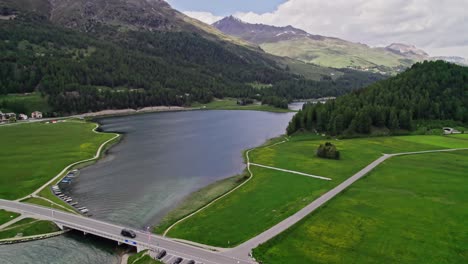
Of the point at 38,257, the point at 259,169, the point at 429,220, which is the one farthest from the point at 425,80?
the point at 38,257

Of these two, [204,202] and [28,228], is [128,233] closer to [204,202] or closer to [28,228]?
[28,228]

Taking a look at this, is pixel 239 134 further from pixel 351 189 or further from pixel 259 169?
pixel 351 189

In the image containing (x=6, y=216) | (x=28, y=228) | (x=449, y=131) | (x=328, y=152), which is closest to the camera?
(x=28, y=228)

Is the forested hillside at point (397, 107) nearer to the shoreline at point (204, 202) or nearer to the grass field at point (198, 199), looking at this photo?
the shoreline at point (204, 202)

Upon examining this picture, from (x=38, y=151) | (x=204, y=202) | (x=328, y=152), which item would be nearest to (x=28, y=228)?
(x=204, y=202)

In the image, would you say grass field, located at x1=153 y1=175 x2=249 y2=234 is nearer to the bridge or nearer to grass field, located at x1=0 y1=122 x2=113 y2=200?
the bridge

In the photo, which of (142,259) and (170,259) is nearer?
(170,259)

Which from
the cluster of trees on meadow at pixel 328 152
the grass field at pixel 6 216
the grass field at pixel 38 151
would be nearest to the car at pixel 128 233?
the grass field at pixel 6 216
